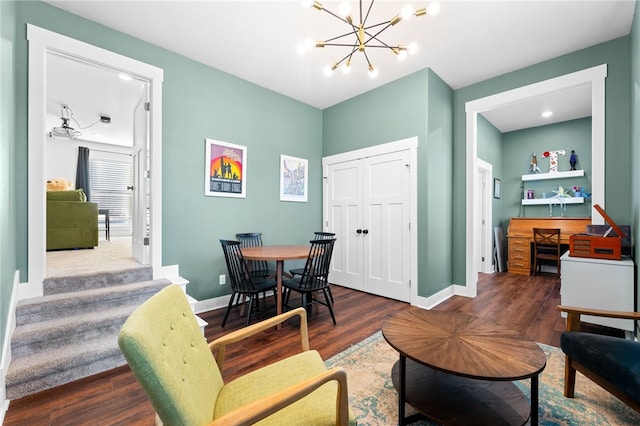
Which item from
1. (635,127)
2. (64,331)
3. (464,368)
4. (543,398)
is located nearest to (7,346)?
(64,331)

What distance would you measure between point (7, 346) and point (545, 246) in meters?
7.16

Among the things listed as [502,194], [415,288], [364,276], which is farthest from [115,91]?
[502,194]

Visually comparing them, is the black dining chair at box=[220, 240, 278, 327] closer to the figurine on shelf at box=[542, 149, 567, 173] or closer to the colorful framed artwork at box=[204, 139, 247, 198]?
the colorful framed artwork at box=[204, 139, 247, 198]

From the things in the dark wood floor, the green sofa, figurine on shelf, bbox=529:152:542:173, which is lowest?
the dark wood floor

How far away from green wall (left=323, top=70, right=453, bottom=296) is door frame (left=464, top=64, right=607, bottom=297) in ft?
0.82

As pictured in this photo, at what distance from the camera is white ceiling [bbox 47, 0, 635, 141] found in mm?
2365

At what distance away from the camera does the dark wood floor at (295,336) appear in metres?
1.57

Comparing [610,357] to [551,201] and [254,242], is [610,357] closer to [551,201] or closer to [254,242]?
[254,242]

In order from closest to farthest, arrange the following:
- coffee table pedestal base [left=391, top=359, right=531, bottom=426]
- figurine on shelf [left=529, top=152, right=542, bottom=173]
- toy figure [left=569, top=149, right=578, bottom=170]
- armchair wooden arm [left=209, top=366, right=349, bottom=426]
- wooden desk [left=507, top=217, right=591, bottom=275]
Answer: armchair wooden arm [left=209, top=366, right=349, bottom=426]
coffee table pedestal base [left=391, top=359, right=531, bottom=426]
wooden desk [left=507, top=217, right=591, bottom=275]
toy figure [left=569, top=149, right=578, bottom=170]
figurine on shelf [left=529, top=152, right=542, bottom=173]

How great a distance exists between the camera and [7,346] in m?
1.73

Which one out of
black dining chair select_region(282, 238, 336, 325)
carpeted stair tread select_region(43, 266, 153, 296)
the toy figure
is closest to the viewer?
carpeted stair tread select_region(43, 266, 153, 296)

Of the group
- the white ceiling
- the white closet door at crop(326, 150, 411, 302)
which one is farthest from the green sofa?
the white closet door at crop(326, 150, 411, 302)

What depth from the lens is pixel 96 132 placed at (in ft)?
19.9

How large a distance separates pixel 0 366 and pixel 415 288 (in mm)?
3575
